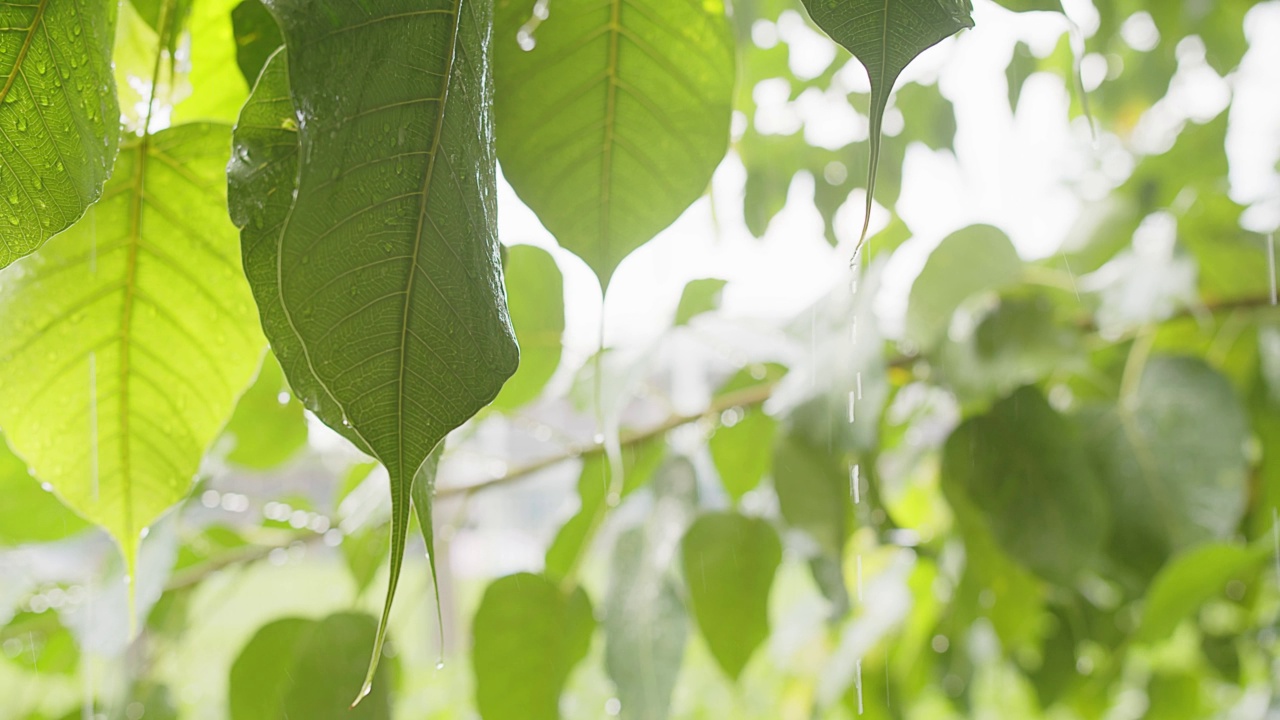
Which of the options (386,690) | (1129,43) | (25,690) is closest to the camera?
(386,690)

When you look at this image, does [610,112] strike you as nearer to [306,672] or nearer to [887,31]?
[887,31]

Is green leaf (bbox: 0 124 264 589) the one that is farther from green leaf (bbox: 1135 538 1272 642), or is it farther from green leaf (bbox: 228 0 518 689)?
green leaf (bbox: 1135 538 1272 642)

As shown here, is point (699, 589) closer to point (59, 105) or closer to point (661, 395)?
point (661, 395)

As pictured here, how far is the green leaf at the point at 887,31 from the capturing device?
11 centimetres

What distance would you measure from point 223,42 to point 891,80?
0.16 meters

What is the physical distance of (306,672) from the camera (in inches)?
12.3

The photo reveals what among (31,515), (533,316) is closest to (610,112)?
(533,316)

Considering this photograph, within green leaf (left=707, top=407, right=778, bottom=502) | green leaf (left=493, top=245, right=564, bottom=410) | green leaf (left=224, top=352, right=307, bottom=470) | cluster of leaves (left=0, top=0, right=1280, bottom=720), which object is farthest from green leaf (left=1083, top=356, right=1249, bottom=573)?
green leaf (left=224, top=352, right=307, bottom=470)

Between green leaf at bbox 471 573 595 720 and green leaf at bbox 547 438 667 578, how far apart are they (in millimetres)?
41

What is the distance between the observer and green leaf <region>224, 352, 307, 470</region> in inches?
16.0

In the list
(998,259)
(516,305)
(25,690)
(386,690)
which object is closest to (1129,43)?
(998,259)

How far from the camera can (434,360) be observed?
0.11 meters

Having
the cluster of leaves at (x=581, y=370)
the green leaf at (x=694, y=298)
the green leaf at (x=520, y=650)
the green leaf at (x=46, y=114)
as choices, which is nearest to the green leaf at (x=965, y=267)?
the cluster of leaves at (x=581, y=370)

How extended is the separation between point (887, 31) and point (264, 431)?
383 millimetres
